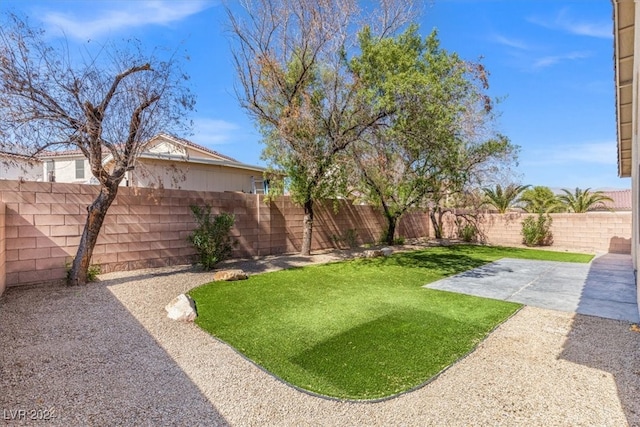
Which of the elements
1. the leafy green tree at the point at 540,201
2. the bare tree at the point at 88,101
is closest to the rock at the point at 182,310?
the bare tree at the point at 88,101

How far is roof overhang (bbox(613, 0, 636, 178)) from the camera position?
5.39 meters

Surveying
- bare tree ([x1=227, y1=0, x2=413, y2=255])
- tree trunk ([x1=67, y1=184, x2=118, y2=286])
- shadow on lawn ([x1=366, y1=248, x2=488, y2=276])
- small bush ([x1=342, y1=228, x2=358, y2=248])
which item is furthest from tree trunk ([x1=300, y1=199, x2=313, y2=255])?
tree trunk ([x1=67, y1=184, x2=118, y2=286])

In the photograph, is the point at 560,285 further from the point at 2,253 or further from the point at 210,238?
the point at 2,253

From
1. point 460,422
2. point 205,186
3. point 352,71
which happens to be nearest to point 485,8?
point 352,71

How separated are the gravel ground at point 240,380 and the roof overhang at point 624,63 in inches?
195

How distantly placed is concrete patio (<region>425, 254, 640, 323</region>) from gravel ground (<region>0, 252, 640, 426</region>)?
3.28 feet

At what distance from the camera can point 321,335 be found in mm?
4695

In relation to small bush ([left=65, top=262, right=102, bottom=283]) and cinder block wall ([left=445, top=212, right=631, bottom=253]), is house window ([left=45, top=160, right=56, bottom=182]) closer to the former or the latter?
small bush ([left=65, top=262, right=102, bottom=283])

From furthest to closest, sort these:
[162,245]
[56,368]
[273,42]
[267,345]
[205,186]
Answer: [205,186] → [273,42] → [162,245] → [267,345] → [56,368]

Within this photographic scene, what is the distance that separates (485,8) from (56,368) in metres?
13.3

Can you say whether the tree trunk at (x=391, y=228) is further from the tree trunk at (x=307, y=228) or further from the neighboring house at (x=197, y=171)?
the neighboring house at (x=197, y=171)

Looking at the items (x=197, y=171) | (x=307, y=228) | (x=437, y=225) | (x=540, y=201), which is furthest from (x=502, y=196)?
(x=197, y=171)

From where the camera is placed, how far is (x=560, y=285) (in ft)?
25.7

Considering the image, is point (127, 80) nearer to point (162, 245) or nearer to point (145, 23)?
point (145, 23)
